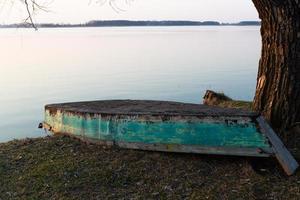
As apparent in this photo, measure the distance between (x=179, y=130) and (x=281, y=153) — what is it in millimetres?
1122

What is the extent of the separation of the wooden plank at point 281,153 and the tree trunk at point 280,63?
771 millimetres

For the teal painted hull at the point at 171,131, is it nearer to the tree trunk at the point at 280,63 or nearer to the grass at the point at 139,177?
the grass at the point at 139,177

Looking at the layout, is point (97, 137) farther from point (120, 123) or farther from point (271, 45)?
point (271, 45)

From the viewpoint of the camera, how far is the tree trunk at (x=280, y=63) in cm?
596

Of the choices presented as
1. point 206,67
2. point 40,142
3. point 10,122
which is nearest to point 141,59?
point 206,67

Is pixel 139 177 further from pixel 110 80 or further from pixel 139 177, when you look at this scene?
pixel 110 80

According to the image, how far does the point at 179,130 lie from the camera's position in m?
5.80

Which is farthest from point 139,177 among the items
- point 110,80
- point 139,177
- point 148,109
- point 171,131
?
point 110,80

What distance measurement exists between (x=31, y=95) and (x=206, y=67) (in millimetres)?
9326

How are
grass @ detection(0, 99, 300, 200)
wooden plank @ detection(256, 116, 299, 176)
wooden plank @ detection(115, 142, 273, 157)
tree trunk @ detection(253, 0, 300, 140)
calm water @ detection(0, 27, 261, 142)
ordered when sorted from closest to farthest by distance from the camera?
grass @ detection(0, 99, 300, 200)
wooden plank @ detection(256, 116, 299, 176)
wooden plank @ detection(115, 142, 273, 157)
tree trunk @ detection(253, 0, 300, 140)
calm water @ detection(0, 27, 261, 142)

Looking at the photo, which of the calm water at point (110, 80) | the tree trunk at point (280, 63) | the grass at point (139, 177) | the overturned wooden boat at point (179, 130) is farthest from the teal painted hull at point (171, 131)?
the calm water at point (110, 80)

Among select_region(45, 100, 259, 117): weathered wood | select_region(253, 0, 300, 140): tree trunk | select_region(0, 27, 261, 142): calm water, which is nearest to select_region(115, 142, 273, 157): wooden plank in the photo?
select_region(45, 100, 259, 117): weathered wood

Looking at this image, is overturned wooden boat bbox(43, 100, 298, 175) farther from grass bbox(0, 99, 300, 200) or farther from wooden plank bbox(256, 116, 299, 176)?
grass bbox(0, 99, 300, 200)

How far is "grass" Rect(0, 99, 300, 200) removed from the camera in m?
5.15
